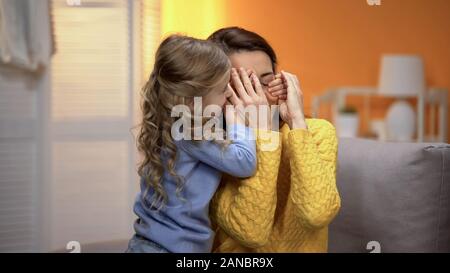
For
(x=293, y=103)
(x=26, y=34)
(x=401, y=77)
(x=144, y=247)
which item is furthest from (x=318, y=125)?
(x=401, y=77)

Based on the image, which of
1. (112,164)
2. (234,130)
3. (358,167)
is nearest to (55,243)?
A: (112,164)

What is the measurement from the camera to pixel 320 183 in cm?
75

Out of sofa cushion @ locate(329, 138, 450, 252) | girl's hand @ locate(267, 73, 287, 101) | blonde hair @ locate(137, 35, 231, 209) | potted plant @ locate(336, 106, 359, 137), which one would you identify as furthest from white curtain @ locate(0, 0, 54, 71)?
potted plant @ locate(336, 106, 359, 137)

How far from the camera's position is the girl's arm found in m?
0.73

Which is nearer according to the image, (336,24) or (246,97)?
(246,97)

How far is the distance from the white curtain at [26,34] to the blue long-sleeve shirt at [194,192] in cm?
38

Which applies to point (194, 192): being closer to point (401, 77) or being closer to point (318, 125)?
point (318, 125)

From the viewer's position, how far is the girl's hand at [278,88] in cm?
82

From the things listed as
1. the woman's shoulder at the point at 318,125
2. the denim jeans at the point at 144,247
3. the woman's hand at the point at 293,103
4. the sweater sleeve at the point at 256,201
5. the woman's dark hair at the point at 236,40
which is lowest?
the denim jeans at the point at 144,247

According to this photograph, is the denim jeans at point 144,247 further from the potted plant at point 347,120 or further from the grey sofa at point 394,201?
the potted plant at point 347,120

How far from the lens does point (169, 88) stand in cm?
75

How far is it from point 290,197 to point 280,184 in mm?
44

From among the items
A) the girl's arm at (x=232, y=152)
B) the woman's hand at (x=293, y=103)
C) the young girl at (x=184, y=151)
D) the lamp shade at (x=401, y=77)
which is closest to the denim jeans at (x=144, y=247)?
the young girl at (x=184, y=151)
